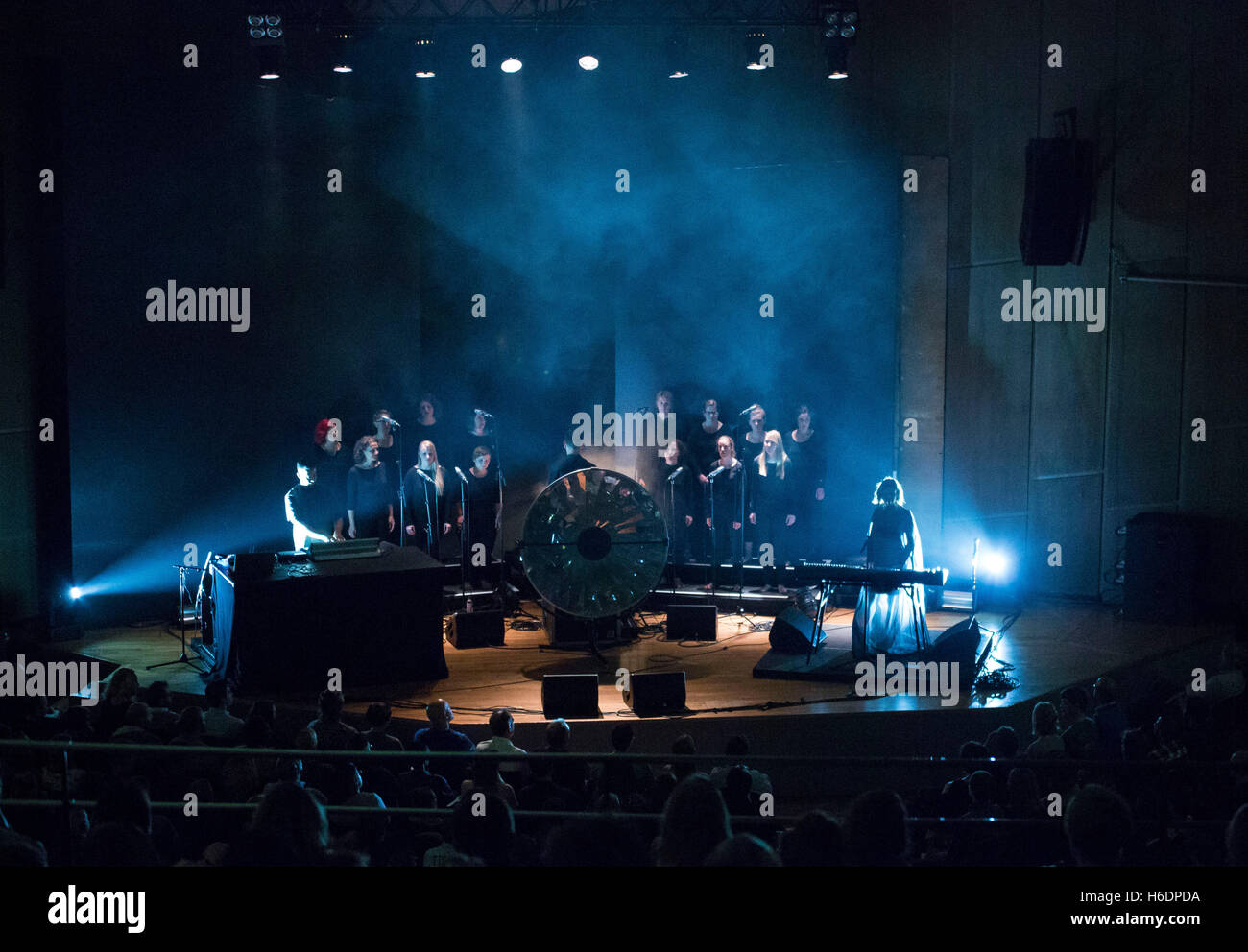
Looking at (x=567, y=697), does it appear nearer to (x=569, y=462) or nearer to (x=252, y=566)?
(x=252, y=566)

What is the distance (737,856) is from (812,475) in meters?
9.03

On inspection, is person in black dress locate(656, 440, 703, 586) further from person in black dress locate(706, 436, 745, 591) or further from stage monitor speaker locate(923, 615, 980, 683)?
stage monitor speaker locate(923, 615, 980, 683)

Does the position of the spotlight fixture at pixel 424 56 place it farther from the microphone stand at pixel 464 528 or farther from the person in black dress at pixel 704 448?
the person in black dress at pixel 704 448

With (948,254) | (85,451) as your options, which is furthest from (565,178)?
(85,451)

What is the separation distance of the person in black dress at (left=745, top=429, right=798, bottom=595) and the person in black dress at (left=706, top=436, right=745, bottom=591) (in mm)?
161

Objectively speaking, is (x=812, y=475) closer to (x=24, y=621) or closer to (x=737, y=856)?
(x=24, y=621)

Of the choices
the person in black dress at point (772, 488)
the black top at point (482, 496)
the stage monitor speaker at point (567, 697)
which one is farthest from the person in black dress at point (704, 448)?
the stage monitor speaker at point (567, 697)

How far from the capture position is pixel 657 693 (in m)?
8.07

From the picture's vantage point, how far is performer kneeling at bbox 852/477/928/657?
30.4 feet

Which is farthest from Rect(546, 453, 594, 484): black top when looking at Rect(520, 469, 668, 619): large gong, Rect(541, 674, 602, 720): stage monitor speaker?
Rect(541, 674, 602, 720): stage monitor speaker

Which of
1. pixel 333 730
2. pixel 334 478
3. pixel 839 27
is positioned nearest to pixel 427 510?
pixel 334 478

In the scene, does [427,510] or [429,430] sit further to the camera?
[429,430]

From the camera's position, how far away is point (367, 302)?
12273mm

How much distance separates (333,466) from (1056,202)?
7048 mm
